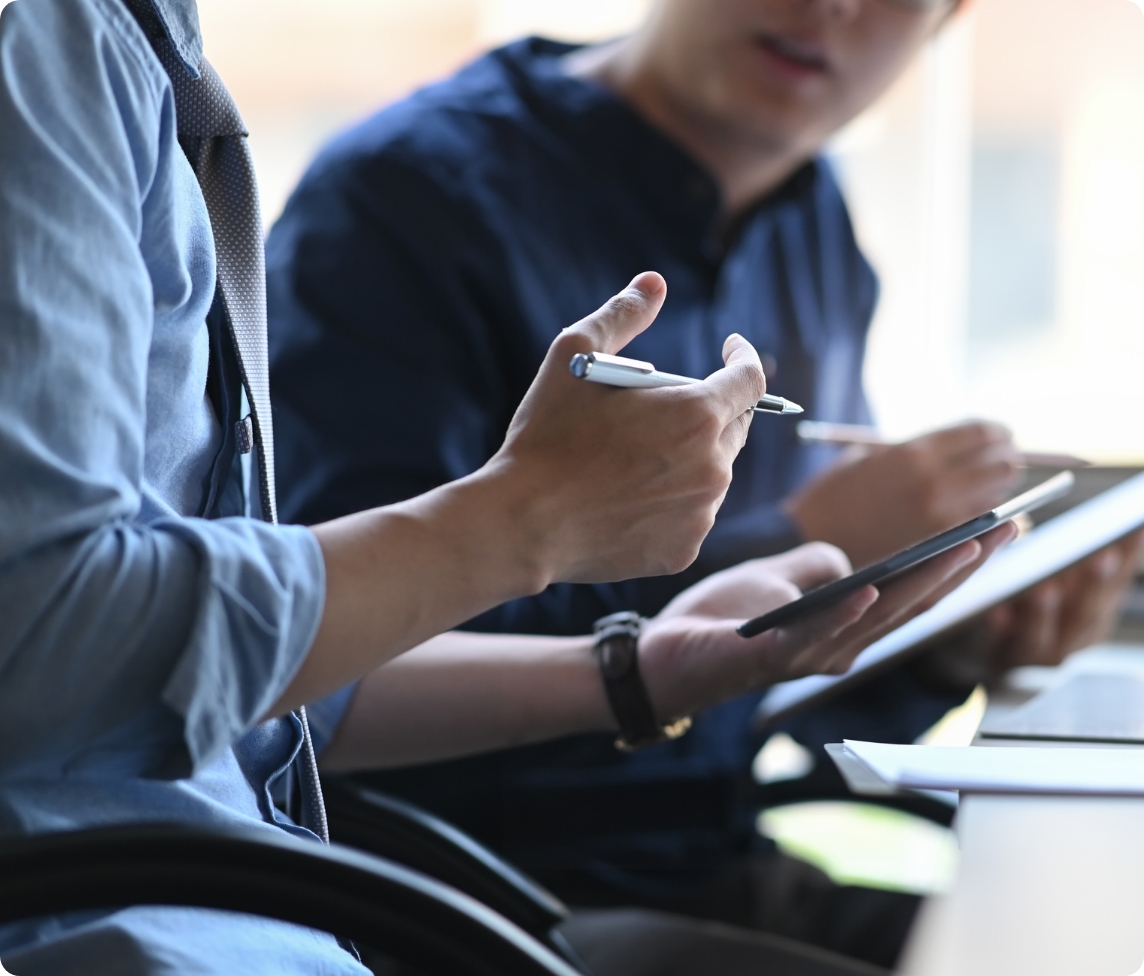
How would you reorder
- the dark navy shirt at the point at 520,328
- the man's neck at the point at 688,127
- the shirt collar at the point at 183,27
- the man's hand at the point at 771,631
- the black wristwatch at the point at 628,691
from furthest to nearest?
the man's neck at the point at 688,127
the dark navy shirt at the point at 520,328
the black wristwatch at the point at 628,691
the man's hand at the point at 771,631
the shirt collar at the point at 183,27

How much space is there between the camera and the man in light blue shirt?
42cm

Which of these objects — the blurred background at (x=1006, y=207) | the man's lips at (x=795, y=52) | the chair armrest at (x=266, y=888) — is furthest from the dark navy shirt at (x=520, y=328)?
the blurred background at (x=1006, y=207)

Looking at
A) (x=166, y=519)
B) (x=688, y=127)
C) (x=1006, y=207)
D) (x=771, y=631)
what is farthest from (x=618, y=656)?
(x=1006, y=207)

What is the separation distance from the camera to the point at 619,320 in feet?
1.72

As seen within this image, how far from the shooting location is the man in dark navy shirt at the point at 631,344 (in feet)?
3.02

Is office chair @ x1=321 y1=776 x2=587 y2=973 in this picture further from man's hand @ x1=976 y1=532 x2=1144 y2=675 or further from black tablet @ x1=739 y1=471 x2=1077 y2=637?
man's hand @ x1=976 y1=532 x2=1144 y2=675

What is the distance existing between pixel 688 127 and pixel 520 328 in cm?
34

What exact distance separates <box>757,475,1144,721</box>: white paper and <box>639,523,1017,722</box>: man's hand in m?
0.05

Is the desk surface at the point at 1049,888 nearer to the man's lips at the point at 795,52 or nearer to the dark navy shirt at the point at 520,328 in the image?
the dark navy shirt at the point at 520,328

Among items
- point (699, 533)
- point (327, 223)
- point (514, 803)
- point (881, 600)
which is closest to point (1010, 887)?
point (881, 600)

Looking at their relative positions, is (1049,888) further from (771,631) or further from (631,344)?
(631,344)

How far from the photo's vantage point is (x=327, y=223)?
3.20ft

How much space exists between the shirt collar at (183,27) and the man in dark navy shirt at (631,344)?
1.17 feet

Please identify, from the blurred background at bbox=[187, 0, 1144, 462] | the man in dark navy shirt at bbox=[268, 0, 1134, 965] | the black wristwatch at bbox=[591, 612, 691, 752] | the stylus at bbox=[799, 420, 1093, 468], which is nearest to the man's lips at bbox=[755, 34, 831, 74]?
the man in dark navy shirt at bbox=[268, 0, 1134, 965]
